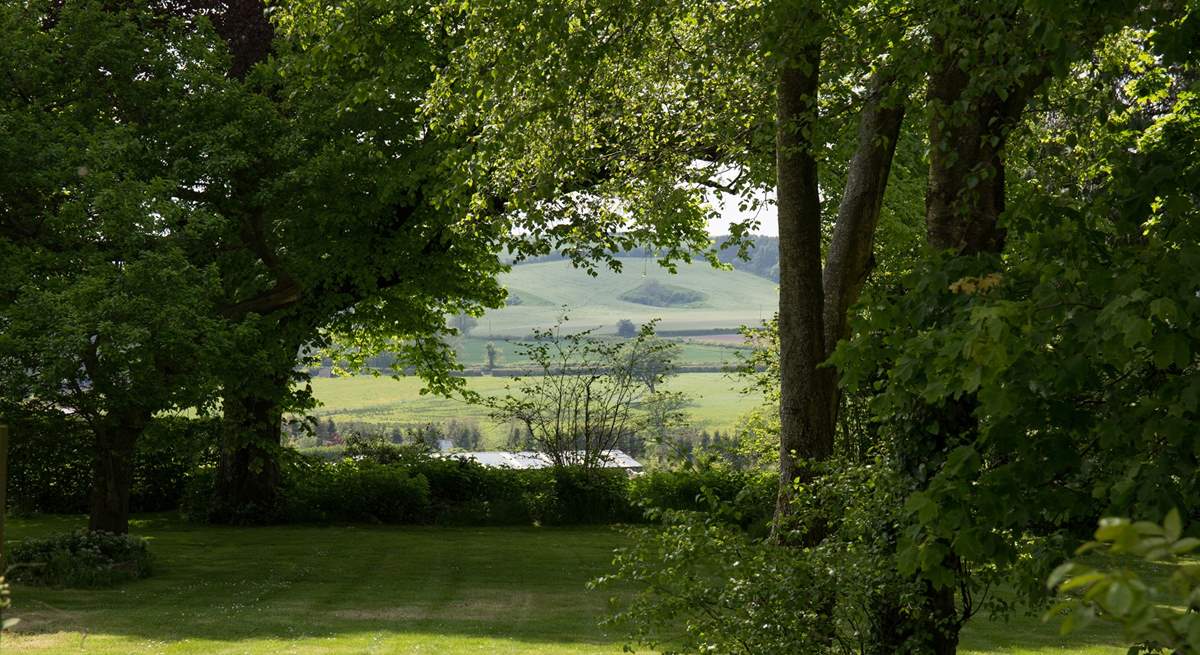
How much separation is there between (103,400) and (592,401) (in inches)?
418

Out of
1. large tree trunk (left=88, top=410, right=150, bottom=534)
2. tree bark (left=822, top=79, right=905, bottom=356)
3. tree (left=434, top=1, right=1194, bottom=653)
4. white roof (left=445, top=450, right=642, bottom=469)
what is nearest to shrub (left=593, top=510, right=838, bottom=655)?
tree (left=434, top=1, right=1194, bottom=653)

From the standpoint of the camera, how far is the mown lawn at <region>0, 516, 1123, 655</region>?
34.4 feet

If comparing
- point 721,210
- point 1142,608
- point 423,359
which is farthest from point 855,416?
point 1142,608

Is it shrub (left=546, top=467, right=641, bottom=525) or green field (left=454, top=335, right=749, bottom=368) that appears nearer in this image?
shrub (left=546, top=467, right=641, bottom=525)

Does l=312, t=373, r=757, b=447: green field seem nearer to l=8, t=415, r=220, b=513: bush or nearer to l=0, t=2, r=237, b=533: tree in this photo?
l=8, t=415, r=220, b=513: bush

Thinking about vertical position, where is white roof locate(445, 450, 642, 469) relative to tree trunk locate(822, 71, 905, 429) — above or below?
below

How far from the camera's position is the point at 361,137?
17.7 m

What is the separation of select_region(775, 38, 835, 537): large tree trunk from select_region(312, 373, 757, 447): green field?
91.5 m

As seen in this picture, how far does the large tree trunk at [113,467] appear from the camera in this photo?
48.1ft

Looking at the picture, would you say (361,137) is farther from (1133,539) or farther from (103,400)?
(1133,539)

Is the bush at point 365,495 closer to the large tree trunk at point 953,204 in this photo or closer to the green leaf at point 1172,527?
the large tree trunk at point 953,204

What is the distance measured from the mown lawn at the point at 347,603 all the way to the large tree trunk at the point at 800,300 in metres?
2.60

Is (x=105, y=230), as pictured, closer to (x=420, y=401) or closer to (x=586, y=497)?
(x=586, y=497)

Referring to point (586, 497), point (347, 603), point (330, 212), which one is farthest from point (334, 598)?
point (586, 497)
